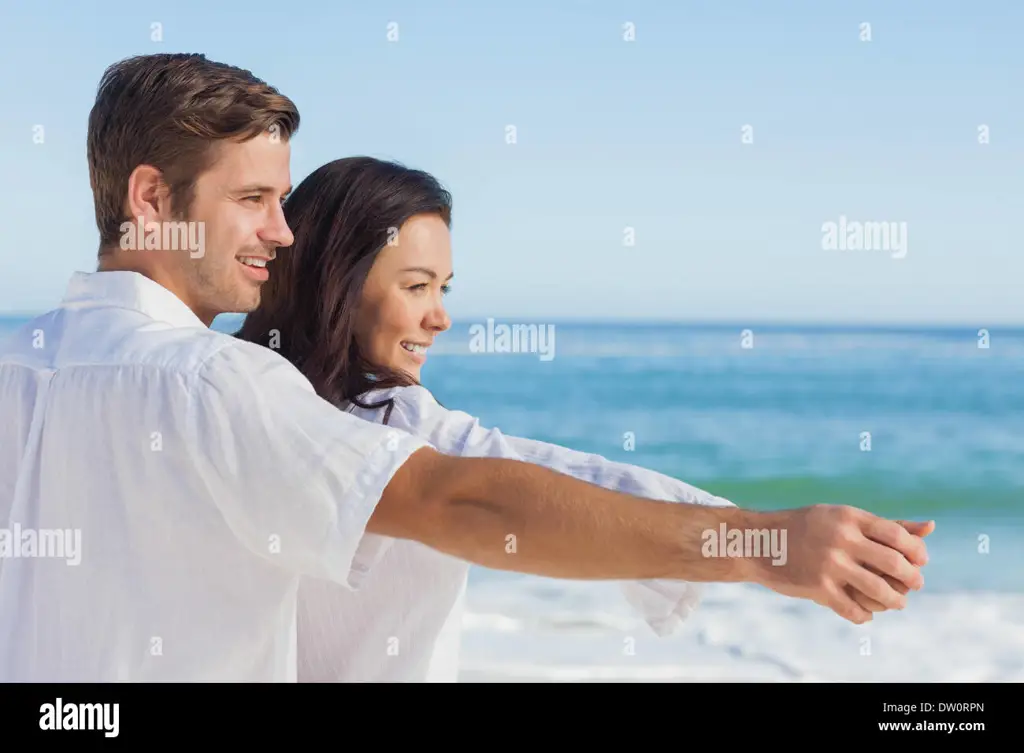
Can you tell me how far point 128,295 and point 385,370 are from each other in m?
0.76

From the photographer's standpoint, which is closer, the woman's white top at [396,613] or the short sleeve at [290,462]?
the short sleeve at [290,462]

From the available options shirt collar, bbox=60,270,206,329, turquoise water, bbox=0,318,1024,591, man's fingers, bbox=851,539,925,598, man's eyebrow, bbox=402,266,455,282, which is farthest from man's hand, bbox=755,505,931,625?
turquoise water, bbox=0,318,1024,591

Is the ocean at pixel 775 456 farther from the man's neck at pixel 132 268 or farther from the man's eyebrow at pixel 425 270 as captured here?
the man's neck at pixel 132 268

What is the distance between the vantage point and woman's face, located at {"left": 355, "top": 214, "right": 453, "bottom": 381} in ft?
7.78

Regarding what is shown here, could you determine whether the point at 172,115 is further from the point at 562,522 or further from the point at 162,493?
the point at 562,522

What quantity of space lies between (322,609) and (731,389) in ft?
59.7

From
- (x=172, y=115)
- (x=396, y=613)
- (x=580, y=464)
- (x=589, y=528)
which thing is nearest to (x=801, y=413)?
(x=580, y=464)

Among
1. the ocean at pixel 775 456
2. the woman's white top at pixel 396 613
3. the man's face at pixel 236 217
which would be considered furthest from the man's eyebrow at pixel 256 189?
the ocean at pixel 775 456

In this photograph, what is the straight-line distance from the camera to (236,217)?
1838 mm

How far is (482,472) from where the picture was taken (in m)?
1.19

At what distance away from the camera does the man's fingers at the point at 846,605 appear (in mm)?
1246

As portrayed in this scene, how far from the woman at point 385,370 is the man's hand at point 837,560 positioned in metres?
0.43
